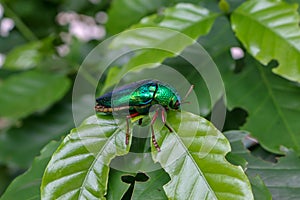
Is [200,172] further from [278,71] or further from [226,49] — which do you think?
[226,49]

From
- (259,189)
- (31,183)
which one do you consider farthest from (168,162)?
(31,183)

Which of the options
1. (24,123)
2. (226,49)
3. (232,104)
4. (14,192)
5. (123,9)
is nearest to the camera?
(14,192)

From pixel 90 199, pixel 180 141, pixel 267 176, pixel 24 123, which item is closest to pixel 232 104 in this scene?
pixel 267 176

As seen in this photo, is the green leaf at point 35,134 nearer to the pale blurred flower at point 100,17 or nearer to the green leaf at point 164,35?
the pale blurred flower at point 100,17

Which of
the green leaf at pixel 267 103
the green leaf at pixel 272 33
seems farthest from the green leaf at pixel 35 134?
the green leaf at pixel 272 33

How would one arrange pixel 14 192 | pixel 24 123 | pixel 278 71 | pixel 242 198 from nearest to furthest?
pixel 242 198 < pixel 14 192 < pixel 278 71 < pixel 24 123

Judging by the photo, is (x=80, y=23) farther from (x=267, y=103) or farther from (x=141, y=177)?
(x=141, y=177)

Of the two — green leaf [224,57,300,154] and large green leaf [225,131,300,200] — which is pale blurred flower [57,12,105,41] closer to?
green leaf [224,57,300,154]
